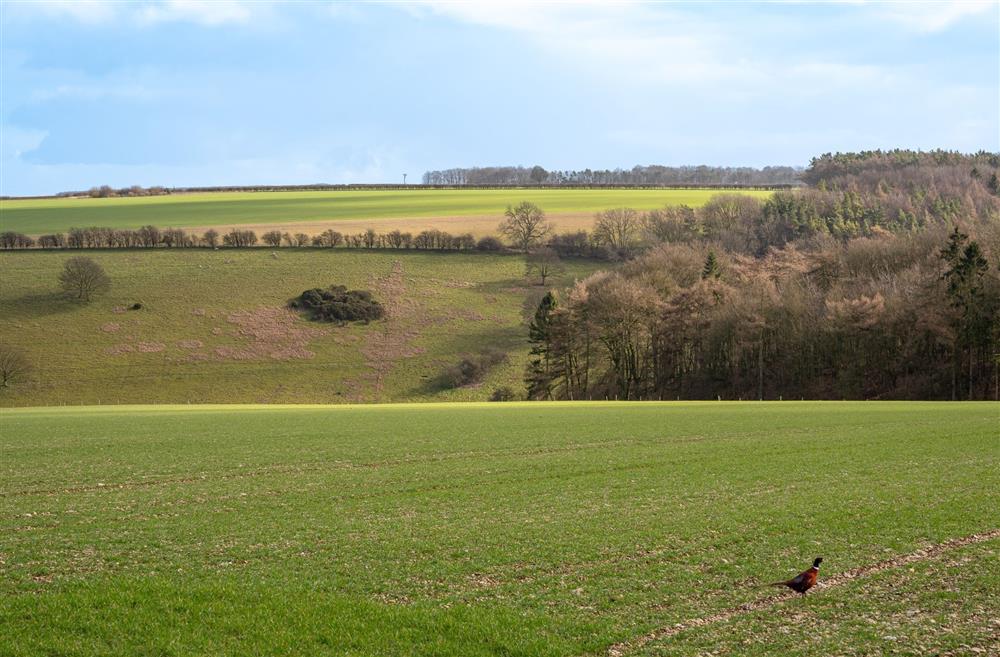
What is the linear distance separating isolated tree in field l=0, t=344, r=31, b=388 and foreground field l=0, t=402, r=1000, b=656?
7071 centimetres

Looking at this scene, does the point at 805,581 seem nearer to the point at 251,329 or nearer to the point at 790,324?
the point at 790,324

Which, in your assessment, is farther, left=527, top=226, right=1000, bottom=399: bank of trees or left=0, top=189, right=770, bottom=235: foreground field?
→ left=0, top=189, right=770, bottom=235: foreground field

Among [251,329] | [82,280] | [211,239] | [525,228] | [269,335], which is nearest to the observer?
[269,335]

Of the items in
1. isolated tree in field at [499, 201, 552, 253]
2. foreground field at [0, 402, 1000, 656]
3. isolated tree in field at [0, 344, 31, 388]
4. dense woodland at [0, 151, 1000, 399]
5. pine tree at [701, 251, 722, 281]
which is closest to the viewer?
foreground field at [0, 402, 1000, 656]

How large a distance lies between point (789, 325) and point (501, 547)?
7947cm

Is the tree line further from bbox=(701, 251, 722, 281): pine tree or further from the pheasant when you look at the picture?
the pheasant

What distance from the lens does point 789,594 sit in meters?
15.7

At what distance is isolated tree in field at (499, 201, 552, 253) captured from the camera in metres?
152

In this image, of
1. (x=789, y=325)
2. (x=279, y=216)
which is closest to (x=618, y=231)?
(x=789, y=325)

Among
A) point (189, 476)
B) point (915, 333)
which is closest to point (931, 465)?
point (189, 476)

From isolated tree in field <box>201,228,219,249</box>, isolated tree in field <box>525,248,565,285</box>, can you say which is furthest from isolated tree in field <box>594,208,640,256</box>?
isolated tree in field <box>201,228,219,249</box>

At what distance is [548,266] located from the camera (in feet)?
466

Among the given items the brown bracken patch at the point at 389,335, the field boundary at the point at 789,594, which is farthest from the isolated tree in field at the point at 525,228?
the field boundary at the point at 789,594

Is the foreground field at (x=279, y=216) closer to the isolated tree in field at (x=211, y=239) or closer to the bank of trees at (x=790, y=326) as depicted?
the isolated tree in field at (x=211, y=239)
